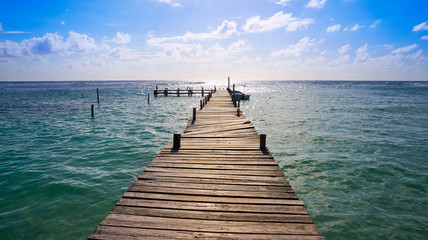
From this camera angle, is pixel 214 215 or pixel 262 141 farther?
pixel 262 141

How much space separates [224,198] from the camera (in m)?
4.34

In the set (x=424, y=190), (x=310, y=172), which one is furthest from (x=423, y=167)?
(x=310, y=172)

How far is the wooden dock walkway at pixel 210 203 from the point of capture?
3.35 meters

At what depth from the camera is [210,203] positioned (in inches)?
163

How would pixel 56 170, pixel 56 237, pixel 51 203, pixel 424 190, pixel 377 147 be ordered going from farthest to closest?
pixel 377 147 → pixel 56 170 → pixel 424 190 → pixel 51 203 → pixel 56 237

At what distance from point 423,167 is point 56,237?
12.9 m

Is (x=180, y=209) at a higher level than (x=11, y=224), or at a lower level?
higher

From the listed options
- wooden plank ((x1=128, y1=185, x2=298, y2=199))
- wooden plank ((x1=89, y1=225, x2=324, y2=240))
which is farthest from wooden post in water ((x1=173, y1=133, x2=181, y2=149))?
wooden plank ((x1=89, y1=225, x2=324, y2=240))

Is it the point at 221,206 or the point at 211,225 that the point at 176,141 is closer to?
the point at 221,206

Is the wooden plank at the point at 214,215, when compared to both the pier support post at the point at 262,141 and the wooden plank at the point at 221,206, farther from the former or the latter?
the pier support post at the point at 262,141

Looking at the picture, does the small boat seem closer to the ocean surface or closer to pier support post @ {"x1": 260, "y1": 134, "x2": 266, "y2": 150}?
the ocean surface

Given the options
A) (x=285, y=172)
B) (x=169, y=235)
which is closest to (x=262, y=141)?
(x=285, y=172)

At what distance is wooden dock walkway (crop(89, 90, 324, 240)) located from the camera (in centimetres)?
335

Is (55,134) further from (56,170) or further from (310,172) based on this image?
(310,172)
